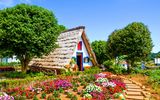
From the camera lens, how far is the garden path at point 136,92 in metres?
19.7

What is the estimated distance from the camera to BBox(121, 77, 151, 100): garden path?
19.7 m

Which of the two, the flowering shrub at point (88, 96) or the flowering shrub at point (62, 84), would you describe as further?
the flowering shrub at point (62, 84)

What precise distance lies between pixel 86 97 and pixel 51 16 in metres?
15.4

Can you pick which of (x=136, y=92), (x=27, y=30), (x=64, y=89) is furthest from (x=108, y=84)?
(x=27, y=30)

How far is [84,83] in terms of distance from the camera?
22391mm

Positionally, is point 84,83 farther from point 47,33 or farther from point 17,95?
point 47,33

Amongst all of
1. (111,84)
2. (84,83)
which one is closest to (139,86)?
(111,84)

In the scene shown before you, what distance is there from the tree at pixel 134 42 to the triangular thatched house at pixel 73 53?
12.1 feet

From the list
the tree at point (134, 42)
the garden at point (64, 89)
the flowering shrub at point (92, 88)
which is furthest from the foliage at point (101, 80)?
the tree at point (134, 42)

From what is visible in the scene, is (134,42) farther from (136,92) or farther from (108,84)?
(136,92)

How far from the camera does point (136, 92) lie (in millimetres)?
20984

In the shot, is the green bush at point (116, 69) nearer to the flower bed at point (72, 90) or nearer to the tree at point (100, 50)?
the flower bed at point (72, 90)

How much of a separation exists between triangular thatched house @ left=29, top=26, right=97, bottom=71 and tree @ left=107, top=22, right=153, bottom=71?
368cm

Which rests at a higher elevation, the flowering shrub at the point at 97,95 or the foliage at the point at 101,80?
the foliage at the point at 101,80
